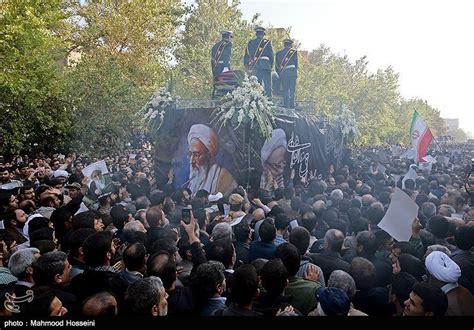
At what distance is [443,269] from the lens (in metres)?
4.23

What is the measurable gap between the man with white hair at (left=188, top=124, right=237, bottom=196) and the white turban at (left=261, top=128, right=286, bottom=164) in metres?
1.24

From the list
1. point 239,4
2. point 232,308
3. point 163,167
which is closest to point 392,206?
point 232,308

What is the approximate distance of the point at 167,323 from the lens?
11.0 feet

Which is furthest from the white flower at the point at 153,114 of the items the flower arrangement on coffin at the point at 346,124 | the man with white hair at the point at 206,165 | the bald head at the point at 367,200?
the flower arrangement on coffin at the point at 346,124

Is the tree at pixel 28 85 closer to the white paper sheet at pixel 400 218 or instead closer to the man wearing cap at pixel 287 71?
the man wearing cap at pixel 287 71

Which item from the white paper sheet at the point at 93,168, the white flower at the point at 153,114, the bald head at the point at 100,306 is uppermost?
the white flower at the point at 153,114

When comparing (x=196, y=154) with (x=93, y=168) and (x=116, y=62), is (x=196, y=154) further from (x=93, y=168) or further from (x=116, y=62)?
(x=116, y=62)

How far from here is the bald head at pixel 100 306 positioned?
10.7 feet

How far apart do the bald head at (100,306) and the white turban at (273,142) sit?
9662mm

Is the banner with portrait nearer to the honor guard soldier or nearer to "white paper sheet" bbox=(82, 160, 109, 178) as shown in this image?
the honor guard soldier

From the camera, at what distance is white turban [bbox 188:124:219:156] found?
494 inches

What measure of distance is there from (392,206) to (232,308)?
2.94 meters

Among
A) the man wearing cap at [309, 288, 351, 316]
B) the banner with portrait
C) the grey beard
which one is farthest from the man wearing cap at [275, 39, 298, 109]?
the man wearing cap at [309, 288, 351, 316]

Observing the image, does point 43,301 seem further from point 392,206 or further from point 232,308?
point 392,206
